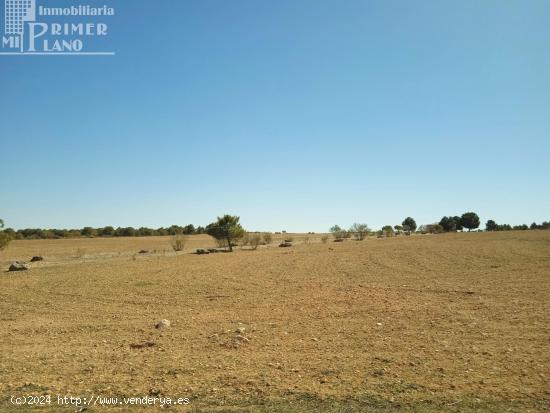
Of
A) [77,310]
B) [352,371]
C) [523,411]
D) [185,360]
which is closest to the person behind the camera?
[523,411]

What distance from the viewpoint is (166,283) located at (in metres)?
19.4

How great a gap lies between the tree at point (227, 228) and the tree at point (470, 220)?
4032 inches

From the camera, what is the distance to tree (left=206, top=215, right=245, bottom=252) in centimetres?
5325

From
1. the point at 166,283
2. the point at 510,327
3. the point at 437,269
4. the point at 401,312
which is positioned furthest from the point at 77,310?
the point at 437,269

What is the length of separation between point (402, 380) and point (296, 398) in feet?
5.56

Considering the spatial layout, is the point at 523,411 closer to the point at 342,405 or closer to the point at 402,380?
the point at 402,380

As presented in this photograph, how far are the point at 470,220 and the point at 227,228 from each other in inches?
4112

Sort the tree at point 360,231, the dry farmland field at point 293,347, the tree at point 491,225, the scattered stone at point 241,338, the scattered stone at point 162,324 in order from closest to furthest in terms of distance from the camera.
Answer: the dry farmland field at point 293,347, the scattered stone at point 241,338, the scattered stone at point 162,324, the tree at point 360,231, the tree at point 491,225

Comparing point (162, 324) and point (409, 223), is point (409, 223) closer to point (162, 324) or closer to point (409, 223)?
point (409, 223)

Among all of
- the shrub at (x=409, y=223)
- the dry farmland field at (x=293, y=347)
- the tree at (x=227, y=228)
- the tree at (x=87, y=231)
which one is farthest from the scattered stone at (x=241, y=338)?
the shrub at (x=409, y=223)

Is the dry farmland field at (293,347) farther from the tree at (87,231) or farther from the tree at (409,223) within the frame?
the tree at (409,223)

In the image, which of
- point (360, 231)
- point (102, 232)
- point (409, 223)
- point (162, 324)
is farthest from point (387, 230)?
point (162, 324)

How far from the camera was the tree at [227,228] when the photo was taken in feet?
175

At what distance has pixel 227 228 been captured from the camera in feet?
174
